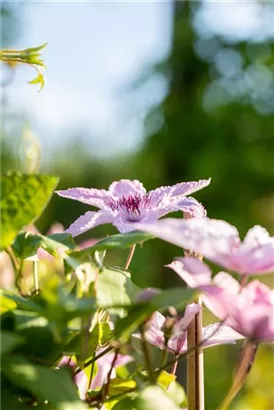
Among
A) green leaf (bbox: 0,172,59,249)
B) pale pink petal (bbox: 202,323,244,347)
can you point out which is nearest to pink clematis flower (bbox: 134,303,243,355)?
pale pink petal (bbox: 202,323,244,347)

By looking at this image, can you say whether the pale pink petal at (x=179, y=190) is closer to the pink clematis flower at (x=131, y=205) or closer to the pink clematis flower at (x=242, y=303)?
the pink clematis flower at (x=131, y=205)

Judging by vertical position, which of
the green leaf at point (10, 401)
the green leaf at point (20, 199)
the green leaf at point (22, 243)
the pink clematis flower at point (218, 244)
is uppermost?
the green leaf at point (20, 199)

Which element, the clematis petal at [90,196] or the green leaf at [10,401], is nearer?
the green leaf at [10,401]

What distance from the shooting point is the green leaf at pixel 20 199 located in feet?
0.97

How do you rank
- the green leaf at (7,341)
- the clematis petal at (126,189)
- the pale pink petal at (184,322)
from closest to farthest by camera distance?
the green leaf at (7,341), the pale pink petal at (184,322), the clematis petal at (126,189)

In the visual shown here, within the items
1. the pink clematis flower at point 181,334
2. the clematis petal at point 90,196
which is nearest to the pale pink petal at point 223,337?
the pink clematis flower at point 181,334

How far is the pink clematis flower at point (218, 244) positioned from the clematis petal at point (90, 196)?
145 millimetres

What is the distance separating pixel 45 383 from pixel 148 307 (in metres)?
0.05

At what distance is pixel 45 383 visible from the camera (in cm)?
28

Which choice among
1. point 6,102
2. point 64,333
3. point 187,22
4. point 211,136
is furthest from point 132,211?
point 187,22

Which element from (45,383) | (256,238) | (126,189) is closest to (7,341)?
(45,383)

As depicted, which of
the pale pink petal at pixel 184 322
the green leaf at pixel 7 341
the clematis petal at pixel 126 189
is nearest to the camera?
the green leaf at pixel 7 341

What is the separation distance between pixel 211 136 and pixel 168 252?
2.54 feet

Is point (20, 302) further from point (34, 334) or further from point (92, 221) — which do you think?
point (92, 221)
